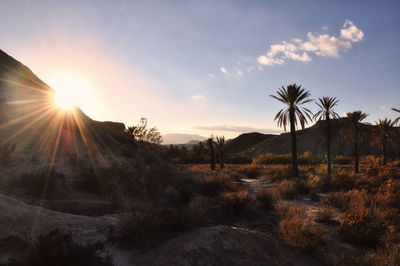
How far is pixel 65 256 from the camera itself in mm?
3248

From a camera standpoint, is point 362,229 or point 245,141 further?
point 245,141

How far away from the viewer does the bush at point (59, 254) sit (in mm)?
3045

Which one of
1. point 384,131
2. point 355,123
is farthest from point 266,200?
point 384,131

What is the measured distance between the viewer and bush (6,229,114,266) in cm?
304

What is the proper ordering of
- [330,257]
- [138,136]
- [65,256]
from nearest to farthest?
1. [65,256]
2. [330,257]
3. [138,136]

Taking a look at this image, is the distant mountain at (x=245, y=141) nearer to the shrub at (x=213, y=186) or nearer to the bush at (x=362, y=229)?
the shrub at (x=213, y=186)

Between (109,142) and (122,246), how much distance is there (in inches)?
673

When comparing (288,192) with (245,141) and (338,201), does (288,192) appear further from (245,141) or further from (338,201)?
(245,141)

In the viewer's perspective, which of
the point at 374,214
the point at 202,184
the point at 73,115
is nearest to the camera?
the point at 374,214

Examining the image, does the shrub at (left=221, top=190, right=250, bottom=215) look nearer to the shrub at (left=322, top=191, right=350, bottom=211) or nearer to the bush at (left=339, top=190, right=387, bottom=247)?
the bush at (left=339, top=190, right=387, bottom=247)

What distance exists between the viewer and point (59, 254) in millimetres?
3195

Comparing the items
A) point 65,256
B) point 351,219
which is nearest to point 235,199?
point 351,219

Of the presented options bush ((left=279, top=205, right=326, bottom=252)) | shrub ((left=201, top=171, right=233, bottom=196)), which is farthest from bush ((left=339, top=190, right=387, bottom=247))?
shrub ((left=201, top=171, right=233, bottom=196))

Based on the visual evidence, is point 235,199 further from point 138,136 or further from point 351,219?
point 138,136
